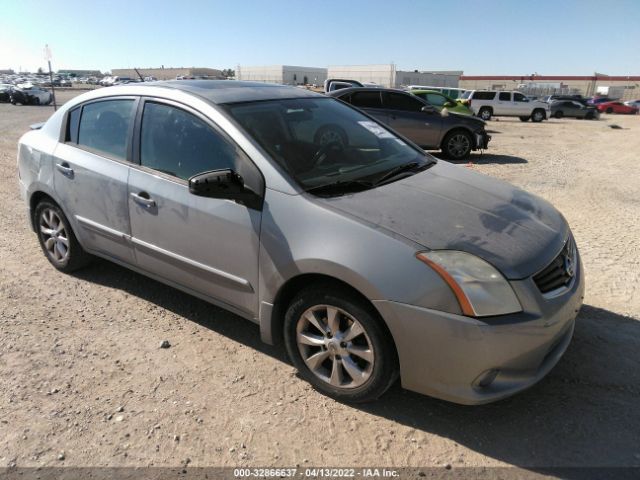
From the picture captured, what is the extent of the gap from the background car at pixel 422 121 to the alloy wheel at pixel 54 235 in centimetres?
833

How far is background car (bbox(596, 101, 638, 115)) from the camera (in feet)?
140

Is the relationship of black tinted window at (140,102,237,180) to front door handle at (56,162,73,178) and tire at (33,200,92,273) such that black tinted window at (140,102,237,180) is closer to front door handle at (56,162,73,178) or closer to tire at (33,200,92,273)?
front door handle at (56,162,73,178)

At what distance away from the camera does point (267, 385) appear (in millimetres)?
2982

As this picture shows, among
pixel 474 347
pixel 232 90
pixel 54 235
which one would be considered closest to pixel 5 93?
pixel 54 235

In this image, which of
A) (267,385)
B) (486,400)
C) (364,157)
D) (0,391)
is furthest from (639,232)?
(0,391)

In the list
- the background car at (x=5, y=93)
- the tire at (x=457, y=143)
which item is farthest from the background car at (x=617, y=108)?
the background car at (x=5, y=93)

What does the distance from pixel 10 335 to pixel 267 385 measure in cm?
195

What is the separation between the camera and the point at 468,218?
2773mm

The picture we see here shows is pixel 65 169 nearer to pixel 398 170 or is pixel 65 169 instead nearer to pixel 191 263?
pixel 191 263

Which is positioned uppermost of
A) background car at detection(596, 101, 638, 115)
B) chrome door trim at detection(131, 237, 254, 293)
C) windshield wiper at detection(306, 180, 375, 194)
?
windshield wiper at detection(306, 180, 375, 194)

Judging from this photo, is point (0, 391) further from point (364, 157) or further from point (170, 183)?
point (364, 157)

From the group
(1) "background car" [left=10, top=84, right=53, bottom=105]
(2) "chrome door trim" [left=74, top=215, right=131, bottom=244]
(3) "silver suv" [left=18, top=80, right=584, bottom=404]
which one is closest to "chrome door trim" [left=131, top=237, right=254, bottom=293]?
(3) "silver suv" [left=18, top=80, right=584, bottom=404]

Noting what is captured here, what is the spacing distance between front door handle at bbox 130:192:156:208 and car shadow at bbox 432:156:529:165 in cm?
909

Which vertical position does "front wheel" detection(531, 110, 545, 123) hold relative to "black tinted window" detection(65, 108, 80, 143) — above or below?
below
